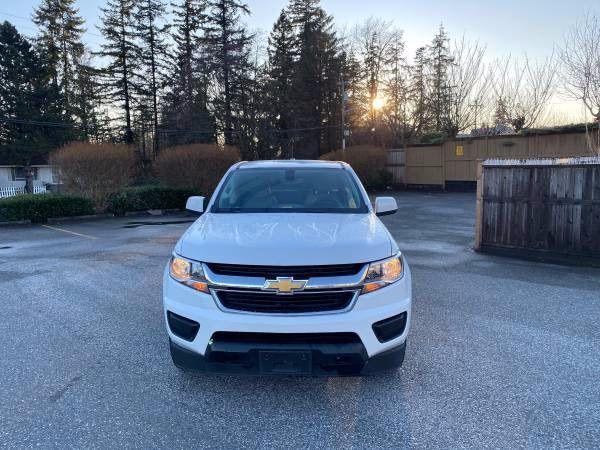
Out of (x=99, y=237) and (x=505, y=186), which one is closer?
(x=505, y=186)

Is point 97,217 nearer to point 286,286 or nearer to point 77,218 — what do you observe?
point 77,218

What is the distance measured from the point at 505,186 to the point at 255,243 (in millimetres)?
6737

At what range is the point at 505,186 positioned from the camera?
8023 mm

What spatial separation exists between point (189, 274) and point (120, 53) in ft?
125

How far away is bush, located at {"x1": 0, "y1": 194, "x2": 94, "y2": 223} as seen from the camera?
1359 centimetres

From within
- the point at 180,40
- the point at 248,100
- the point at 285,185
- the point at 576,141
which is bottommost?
the point at 285,185

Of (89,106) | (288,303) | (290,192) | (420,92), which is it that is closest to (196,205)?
(290,192)

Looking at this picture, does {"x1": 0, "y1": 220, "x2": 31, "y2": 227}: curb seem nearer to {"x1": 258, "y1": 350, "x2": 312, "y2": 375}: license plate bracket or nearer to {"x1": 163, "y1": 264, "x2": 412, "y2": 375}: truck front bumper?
{"x1": 163, "y1": 264, "x2": 412, "y2": 375}: truck front bumper

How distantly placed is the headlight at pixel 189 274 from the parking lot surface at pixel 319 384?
0.89 m

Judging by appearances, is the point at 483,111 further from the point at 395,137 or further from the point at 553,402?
the point at 553,402

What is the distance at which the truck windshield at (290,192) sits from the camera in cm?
403

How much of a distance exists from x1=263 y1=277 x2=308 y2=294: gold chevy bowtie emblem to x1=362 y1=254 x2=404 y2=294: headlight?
1.39ft

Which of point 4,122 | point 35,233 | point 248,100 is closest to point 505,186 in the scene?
point 35,233

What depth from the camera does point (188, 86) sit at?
3170cm
